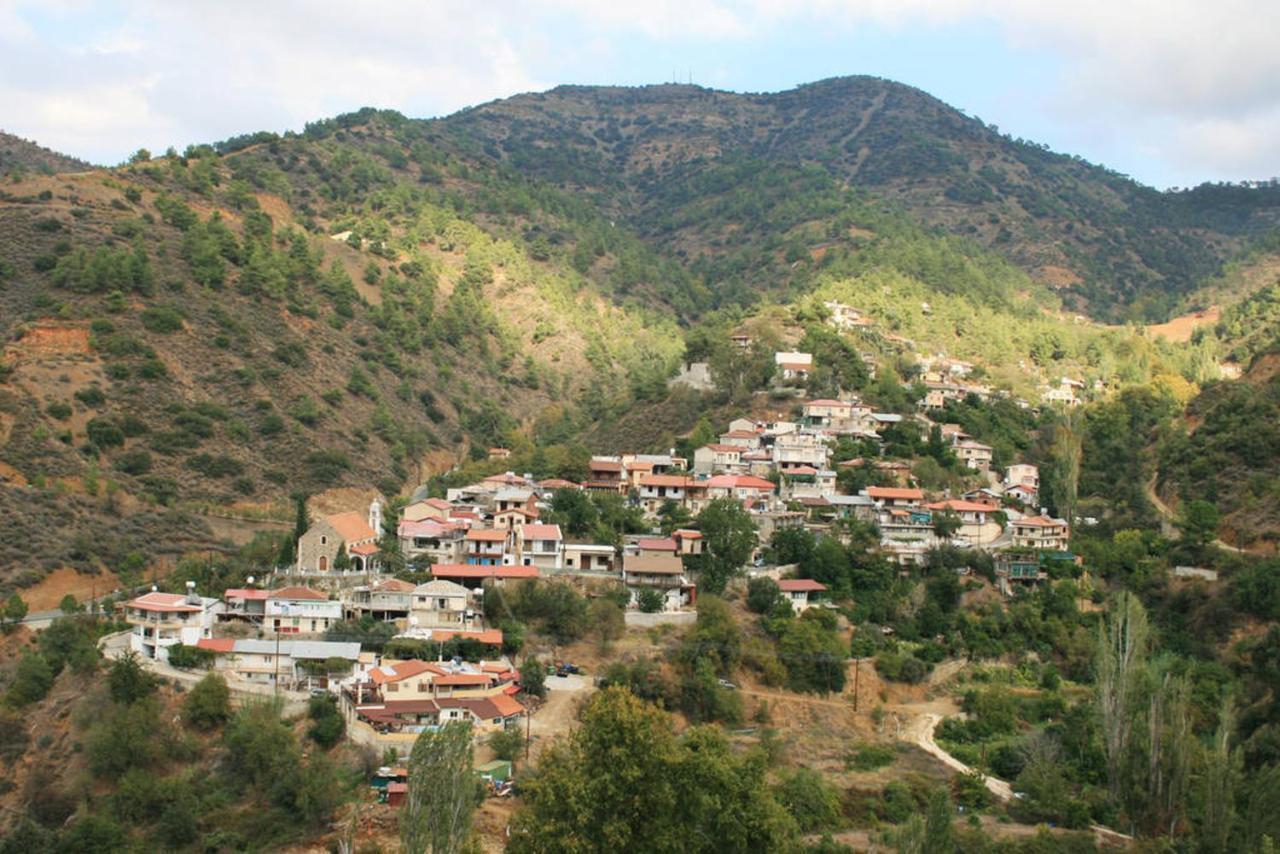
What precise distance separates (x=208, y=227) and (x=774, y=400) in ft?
112

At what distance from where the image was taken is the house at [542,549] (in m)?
38.5

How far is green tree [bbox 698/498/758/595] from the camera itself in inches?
1513

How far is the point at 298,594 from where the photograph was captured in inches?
1358

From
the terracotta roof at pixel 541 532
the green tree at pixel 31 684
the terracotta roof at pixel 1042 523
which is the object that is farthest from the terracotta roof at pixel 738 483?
the green tree at pixel 31 684

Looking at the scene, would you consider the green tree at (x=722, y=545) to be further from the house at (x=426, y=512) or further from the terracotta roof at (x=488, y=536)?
the house at (x=426, y=512)

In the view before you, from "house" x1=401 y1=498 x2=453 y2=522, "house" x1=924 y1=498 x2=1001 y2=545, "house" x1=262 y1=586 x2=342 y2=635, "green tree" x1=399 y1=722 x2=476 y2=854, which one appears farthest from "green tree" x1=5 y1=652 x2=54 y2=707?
"house" x1=924 y1=498 x2=1001 y2=545

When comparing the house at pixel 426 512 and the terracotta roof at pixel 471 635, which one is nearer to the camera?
the terracotta roof at pixel 471 635

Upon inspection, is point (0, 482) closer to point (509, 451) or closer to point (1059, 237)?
point (509, 451)

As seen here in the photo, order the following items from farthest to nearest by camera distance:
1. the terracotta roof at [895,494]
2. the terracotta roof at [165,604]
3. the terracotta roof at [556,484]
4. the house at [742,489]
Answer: the terracotta roof at [556,484] → the house at [742,489] → the terracotta roof at [895,494] → the terracotta roof at [165,604]

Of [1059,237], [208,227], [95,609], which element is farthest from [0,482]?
[1059,237]

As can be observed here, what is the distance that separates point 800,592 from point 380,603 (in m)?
12.7

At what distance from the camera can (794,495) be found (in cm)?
4531

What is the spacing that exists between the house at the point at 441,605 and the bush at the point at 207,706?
6147 mm

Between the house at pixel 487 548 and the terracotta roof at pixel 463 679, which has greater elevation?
the house at pixel 487 548
